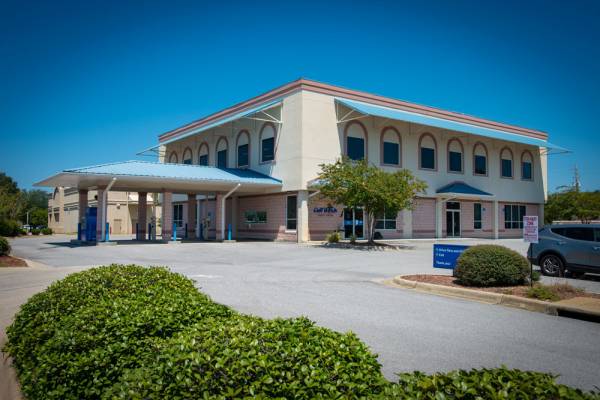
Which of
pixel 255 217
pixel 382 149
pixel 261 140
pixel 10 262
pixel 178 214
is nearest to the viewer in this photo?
pixel 10 262

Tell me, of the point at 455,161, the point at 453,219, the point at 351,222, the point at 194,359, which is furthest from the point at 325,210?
the point at 194,359

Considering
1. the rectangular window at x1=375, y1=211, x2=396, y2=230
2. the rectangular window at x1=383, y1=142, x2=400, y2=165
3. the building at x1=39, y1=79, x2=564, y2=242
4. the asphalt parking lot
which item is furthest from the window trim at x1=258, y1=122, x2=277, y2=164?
the asphalt parking lot

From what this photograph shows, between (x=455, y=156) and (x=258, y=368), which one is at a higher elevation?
(x=455, y=156)

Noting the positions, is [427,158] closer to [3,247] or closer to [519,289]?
[519,289]

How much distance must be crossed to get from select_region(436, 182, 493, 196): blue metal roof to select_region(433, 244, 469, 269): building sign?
2452 centimetres

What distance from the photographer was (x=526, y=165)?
47.1 metres

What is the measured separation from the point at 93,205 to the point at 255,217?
21.4 metres

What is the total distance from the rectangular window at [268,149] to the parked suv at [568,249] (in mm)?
22948

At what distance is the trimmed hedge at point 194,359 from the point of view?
2.92 metres

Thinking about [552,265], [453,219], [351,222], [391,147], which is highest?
[391,147]

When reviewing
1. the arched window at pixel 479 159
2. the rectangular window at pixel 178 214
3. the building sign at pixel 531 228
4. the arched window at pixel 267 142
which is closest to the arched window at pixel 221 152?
the arched window at pixel 267 142

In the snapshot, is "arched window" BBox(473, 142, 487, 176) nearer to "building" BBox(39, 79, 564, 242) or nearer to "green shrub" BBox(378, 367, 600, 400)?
"building" BBox(39, 79, 564, 242)

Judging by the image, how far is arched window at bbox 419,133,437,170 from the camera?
3869 cm

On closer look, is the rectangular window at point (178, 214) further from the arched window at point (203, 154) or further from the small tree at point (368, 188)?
the small tree at point (368, 188)
